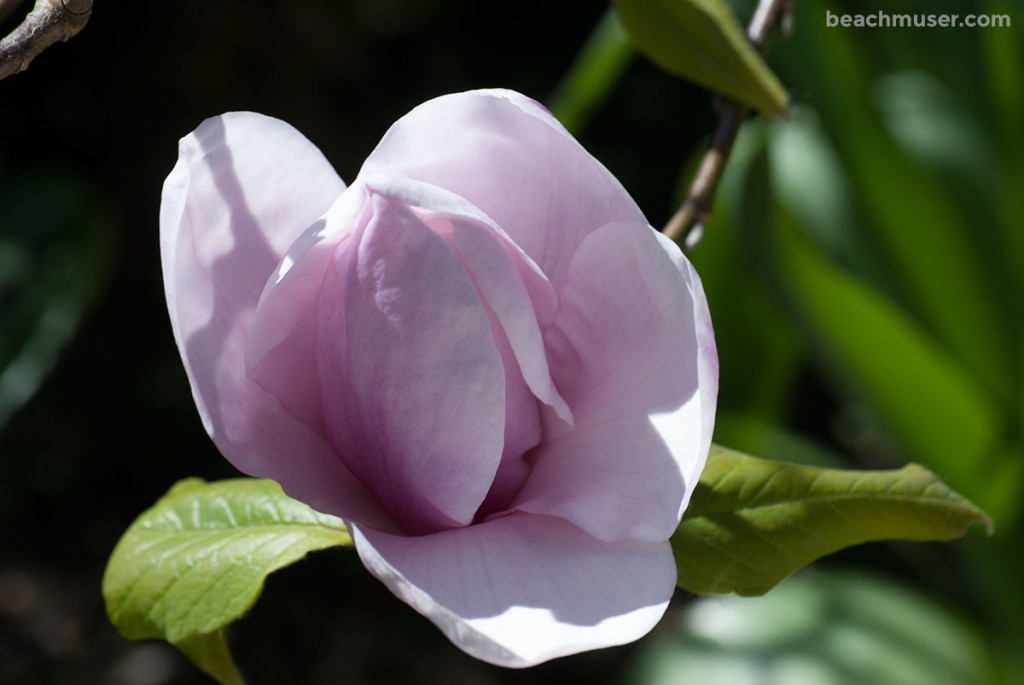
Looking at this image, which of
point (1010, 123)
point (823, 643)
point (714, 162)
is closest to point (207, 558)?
point (714, 162)

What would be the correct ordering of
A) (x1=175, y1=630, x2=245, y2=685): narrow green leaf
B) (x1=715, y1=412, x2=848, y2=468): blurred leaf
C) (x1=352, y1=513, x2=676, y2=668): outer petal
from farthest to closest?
(x1=715, y1=412, x2=848, y2=468): blurred leaf < (x1=175, y1=630, x2=245, y2=685): narrow green leaf < (x1=352, y1=513, x2=676, y2=668): outer petal

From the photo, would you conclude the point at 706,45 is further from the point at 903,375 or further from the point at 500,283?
the point at 903,375

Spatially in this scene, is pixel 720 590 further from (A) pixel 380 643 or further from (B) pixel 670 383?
(A) pixel 380 643

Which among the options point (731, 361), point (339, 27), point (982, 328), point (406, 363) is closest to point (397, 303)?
point (406, 363)

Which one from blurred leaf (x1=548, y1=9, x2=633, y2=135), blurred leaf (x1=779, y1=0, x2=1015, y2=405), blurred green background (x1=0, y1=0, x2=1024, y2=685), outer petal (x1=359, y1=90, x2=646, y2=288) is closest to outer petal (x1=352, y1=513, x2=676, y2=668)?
outer petal (x1=359, y1=90, x2=646, y2=288)

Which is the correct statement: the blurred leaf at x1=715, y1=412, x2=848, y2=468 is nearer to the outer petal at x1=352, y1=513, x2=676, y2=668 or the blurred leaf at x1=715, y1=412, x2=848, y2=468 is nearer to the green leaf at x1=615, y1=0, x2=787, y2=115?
the green leaf at x1=615, y1=0, x2=787, y2=115

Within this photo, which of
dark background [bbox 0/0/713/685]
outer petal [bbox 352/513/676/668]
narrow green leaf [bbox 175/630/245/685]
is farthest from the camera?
dark background [bbox 0/0/713/685]

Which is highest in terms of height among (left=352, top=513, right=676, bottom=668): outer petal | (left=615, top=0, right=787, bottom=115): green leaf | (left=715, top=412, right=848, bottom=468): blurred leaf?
(left=615, top=0, right=787, bottom=115): green leaf
